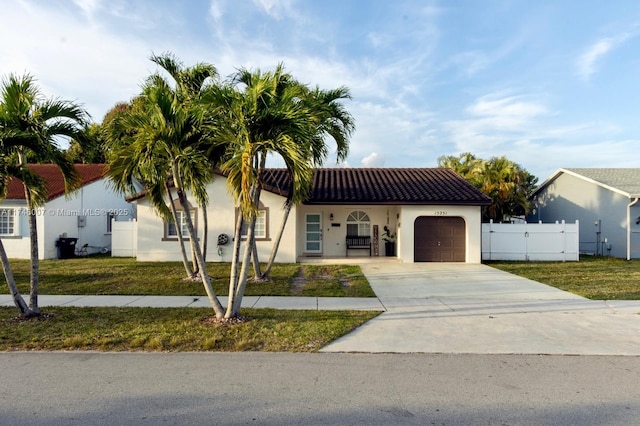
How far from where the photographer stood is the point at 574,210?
911 inches

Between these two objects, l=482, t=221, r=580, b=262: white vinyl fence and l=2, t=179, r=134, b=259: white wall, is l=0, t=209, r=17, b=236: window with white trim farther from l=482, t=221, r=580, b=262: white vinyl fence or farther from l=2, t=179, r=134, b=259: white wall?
l=482, t=221, r=580, b=262: white vinyl fence

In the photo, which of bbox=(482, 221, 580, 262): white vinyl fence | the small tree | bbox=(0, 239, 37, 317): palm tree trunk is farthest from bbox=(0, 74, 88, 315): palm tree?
the small tree

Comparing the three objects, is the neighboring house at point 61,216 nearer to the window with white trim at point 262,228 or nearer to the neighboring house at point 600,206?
the window with white trim at point 262,228

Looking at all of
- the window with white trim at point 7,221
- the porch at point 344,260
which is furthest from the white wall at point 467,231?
the window with white trim at point 7,221

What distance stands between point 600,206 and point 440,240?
10.4 m

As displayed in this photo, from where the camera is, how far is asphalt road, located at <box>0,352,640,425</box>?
3846 millimetres

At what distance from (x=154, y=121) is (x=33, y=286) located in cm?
384

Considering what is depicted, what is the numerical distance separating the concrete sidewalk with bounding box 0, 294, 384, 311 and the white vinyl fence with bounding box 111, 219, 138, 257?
29.1 feet

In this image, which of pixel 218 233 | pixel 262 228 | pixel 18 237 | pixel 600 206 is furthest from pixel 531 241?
pixel 18 237

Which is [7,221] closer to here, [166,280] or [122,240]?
[122,240]

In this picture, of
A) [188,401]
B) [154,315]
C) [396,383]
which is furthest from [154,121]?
[396,383]

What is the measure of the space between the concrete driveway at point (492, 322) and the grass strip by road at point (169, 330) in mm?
596

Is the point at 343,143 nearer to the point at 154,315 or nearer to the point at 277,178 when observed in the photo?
the point at 154,315

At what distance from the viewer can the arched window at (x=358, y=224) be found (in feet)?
62.8
